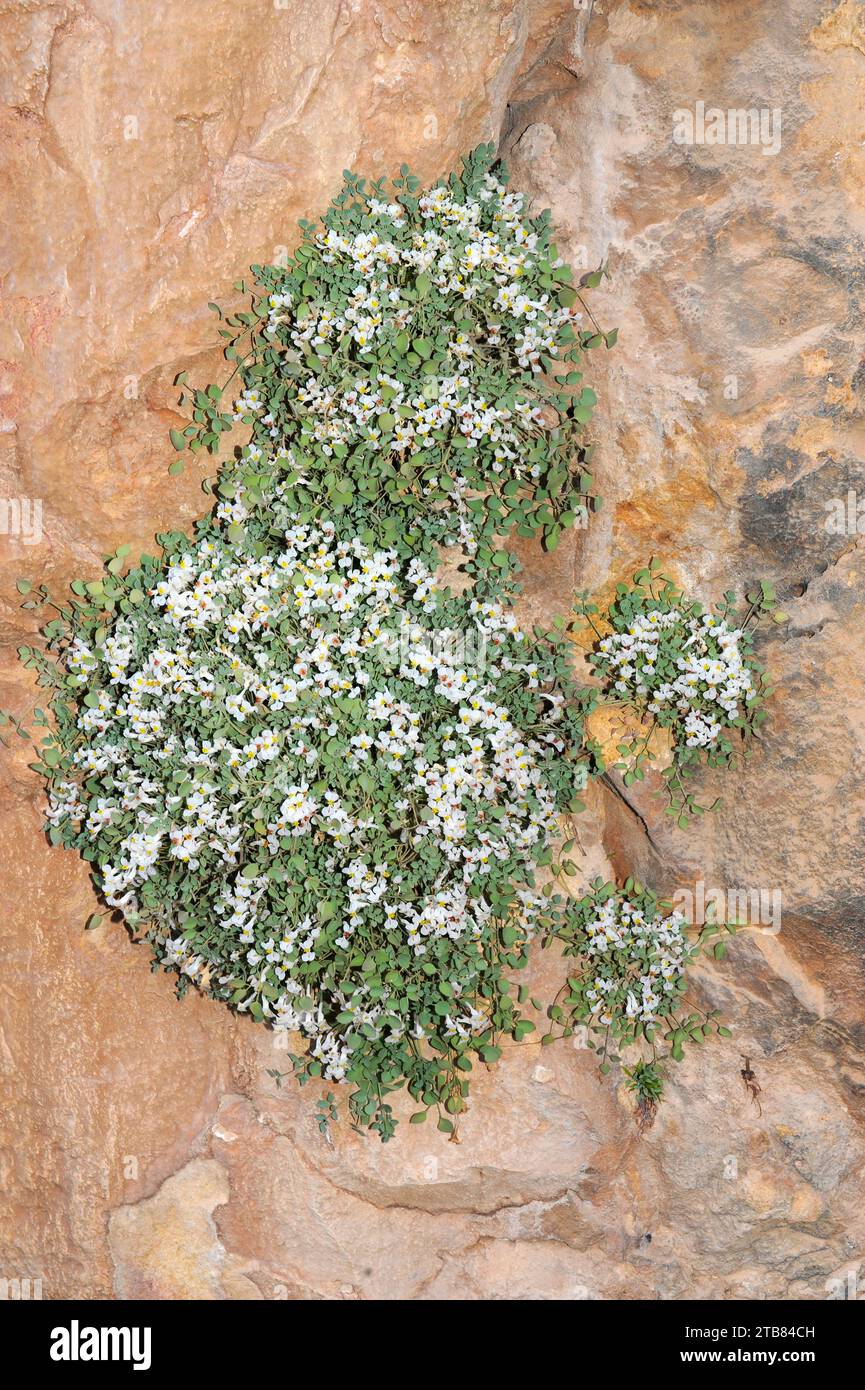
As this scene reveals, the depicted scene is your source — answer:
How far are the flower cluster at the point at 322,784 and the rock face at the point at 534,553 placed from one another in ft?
1.10

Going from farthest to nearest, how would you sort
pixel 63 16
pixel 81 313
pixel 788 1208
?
pixel 788 1208 < pixel 81 313 < pixel 63 16

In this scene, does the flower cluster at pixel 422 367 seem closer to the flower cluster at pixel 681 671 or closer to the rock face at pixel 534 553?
the rock face at pixel 534 553

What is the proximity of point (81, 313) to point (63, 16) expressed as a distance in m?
1.07

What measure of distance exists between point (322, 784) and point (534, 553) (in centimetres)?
148

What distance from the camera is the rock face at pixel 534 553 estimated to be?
4.87 meters

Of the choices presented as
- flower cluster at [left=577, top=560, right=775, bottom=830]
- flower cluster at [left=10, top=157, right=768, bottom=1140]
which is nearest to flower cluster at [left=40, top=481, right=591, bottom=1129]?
flower cluster at [left=10, top=157, right=768, bottom=1140]

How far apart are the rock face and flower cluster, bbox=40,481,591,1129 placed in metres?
0.34

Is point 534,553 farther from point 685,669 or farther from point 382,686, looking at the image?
point 382,686

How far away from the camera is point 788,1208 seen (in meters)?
5.24

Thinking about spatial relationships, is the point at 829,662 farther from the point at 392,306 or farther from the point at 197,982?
the point at 197,982

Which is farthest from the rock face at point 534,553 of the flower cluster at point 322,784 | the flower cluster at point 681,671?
the flower cluster at point 322,784

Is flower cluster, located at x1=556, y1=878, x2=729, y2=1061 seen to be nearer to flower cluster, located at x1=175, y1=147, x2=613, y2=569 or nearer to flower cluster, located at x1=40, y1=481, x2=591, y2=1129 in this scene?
flower cluster, located at x1=40, y1=481, x2=591, y2=1129

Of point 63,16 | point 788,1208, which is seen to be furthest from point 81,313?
point 788,1208

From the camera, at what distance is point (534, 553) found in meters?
5.40
